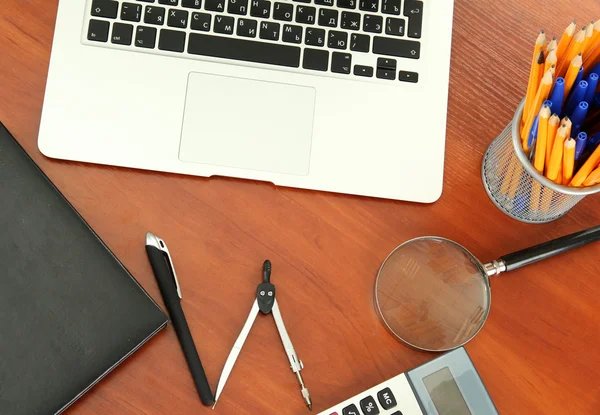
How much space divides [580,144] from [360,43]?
0.25 meters

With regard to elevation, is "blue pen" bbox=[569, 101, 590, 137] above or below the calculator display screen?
above

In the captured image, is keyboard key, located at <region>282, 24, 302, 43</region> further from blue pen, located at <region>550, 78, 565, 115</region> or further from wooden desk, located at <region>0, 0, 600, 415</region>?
blue pen, located at <region>550, 78, 565, 115</region>

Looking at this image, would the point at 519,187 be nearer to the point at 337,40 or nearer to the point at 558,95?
the point at 558,95

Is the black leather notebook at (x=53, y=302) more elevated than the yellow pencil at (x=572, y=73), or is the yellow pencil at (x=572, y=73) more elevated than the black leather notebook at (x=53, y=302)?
the yellow pencil at (x=572, y=73)

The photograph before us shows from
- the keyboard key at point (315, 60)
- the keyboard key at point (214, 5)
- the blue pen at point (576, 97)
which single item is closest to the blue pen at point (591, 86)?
the blue pen at point (576, 97)

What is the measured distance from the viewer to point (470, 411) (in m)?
0.59

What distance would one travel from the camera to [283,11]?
2.20 ft

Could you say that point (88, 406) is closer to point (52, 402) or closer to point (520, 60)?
point (52, 402)

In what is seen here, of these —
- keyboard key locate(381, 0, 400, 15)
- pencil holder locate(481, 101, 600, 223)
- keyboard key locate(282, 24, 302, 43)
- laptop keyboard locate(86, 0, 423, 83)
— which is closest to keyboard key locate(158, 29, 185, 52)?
laptop keyboard locate(86, 0, 423, 83)

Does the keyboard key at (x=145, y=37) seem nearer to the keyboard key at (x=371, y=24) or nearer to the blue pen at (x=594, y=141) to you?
the keyboard key at (x=371, y=24)

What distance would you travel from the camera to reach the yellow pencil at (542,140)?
20.4 inches

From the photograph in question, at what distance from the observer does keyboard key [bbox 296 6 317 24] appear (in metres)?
0.67

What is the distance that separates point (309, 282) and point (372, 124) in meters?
0.18

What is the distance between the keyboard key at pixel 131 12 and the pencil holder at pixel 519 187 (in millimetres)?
388
